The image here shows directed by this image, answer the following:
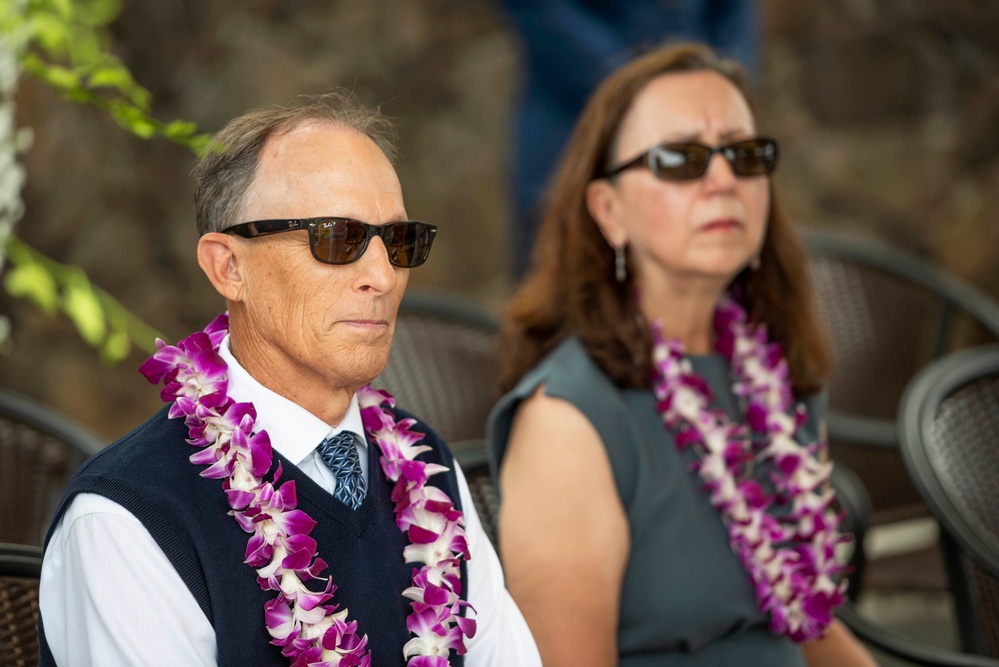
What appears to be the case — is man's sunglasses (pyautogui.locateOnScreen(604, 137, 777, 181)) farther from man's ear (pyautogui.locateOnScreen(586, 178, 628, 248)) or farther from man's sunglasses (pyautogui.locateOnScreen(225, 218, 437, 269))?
man's sunglasses (pyautogui.locateOnScreen(225, 218, 437, 269))

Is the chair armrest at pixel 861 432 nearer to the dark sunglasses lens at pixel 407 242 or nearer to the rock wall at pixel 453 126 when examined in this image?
the rock wall at pixel 453 126

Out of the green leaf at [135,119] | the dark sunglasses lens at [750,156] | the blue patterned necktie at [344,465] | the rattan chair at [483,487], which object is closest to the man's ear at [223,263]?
the blue patterned necktie at [344,465]

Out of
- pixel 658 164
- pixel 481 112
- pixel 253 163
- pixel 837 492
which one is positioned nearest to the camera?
pixel 253 163

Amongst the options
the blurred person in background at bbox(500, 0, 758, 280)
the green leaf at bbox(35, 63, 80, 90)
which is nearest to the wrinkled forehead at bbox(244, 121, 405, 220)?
the green leaf at bbox(35, 63, 80, 90)

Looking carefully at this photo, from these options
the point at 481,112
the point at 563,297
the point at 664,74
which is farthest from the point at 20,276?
the point at 481,112

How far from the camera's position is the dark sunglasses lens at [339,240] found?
1.35 m

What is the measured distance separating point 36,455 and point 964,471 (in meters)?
1.90

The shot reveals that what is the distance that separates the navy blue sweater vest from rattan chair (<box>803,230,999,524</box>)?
2.26 meters

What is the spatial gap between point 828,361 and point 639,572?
809 millimetres

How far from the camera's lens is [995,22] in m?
5.32

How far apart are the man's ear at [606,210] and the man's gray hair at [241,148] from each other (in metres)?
1.05

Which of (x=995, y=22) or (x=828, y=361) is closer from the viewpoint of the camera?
(x=828, y=361)

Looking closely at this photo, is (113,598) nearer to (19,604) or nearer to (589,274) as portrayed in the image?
(19,604)

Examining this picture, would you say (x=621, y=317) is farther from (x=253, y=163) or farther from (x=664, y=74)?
(x=253, y=163)
